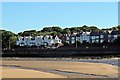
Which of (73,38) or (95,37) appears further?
(73,38)

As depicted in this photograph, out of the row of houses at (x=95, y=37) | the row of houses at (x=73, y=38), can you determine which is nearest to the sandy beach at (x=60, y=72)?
the row of houses at (x=95, y=37)

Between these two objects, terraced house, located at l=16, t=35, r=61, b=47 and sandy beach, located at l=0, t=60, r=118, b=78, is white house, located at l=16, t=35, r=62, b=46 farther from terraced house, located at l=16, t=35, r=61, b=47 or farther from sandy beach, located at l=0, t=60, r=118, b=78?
sandy beach, located at l=0, t=60, r=118, b=78

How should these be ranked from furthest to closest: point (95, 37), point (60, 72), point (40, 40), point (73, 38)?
1. point (40, 40)
2. point (73, 38)
3. point (95, 37)
4. point (60, 72)

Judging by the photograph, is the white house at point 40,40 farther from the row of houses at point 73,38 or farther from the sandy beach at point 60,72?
the sandy beach at point 60,72

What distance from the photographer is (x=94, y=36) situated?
330 feet

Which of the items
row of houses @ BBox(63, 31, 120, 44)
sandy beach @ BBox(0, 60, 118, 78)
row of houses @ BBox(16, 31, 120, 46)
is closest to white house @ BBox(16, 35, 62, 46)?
row of houses @ BBox(16, 31, 120, 46)

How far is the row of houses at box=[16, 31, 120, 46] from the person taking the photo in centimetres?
9756

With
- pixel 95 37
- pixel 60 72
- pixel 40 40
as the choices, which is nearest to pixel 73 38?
pixel 95 37

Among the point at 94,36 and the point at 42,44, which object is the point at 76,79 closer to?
the point at 94,36

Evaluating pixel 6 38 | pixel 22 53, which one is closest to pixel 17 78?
pixel 22 53

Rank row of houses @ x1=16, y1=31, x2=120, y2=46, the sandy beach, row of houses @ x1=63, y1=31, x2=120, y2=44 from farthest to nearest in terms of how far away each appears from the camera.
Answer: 1. row of houses @ x1=16, y1=31, x2=120, y2=46
2. row of houses @ x1=63, y1=31, x2=120, y2=44
3. the sandy beach

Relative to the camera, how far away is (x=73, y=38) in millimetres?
107062

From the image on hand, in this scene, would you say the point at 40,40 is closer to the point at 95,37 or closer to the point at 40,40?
the point at 40,40

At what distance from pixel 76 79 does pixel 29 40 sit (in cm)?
9396
